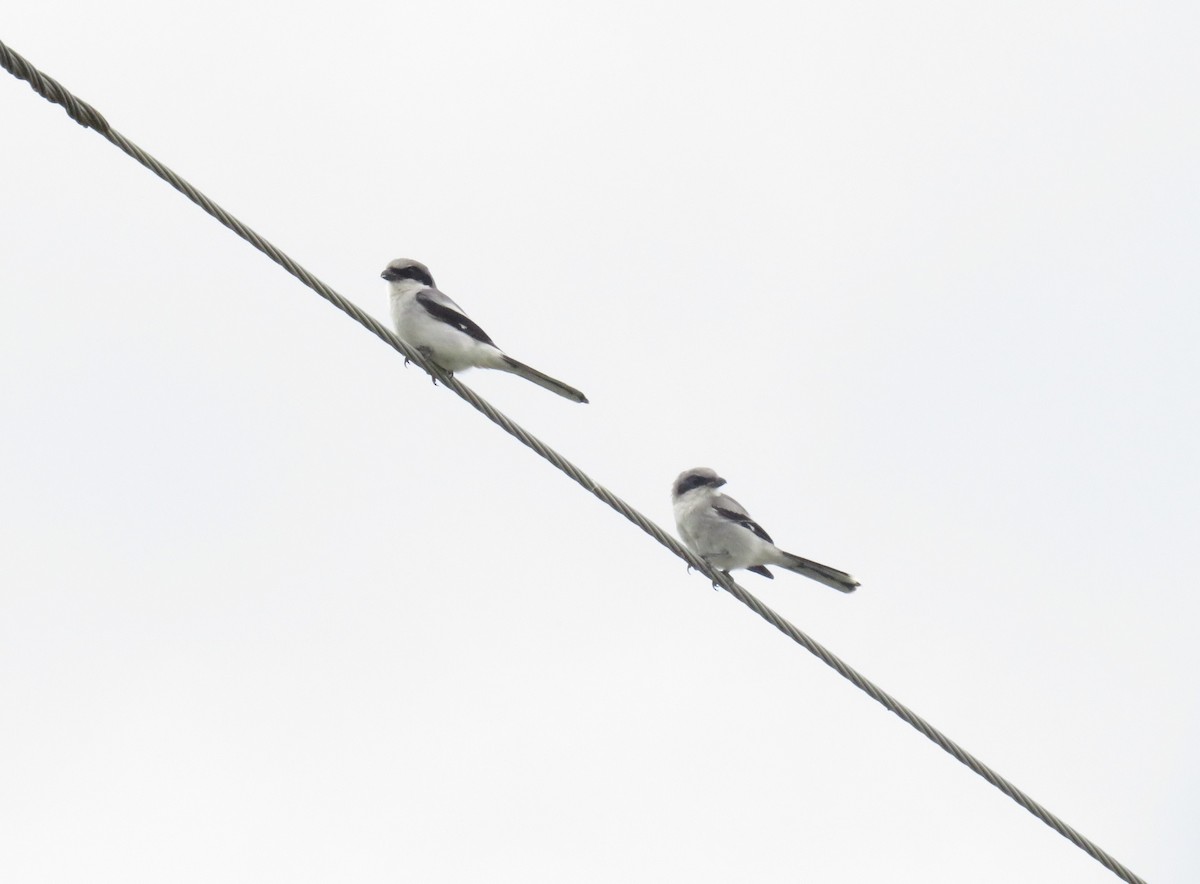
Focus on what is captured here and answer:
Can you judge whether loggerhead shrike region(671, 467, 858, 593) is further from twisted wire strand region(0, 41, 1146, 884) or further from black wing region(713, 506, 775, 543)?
twisted wire strand region(0, 41, 1146, 884)

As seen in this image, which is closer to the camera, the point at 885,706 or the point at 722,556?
the point at 885,706

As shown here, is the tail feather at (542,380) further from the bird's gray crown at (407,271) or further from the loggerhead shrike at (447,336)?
the bird's gray crown at (407,271)

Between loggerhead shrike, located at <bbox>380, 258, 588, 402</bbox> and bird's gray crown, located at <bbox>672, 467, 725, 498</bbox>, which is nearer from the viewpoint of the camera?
loggerhead shrike, located at <bbox>380, 258, 588, 402</bbox>

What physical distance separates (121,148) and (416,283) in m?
4.66

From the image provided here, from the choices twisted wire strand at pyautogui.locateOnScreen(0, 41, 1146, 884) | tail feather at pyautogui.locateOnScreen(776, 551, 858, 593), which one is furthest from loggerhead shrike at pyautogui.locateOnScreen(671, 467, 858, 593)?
twisted wire strand at pyautogui.locateOnScreen(0, 41, 1146, 884)

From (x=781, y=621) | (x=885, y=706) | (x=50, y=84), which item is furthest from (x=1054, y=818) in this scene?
(x=50, y=84)

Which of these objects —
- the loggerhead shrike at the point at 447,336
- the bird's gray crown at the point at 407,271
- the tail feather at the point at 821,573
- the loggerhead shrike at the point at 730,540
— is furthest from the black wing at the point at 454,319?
the tail feather at the point at 821,573

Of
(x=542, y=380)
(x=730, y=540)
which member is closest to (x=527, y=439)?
(x=542, y=380)

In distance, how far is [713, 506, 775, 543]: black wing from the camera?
10250 millimetres

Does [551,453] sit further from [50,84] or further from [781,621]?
[50,84]

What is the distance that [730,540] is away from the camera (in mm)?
10180

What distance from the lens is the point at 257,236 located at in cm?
594

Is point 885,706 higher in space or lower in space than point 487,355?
lower

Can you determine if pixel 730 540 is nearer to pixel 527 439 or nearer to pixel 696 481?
pixel 696 481
